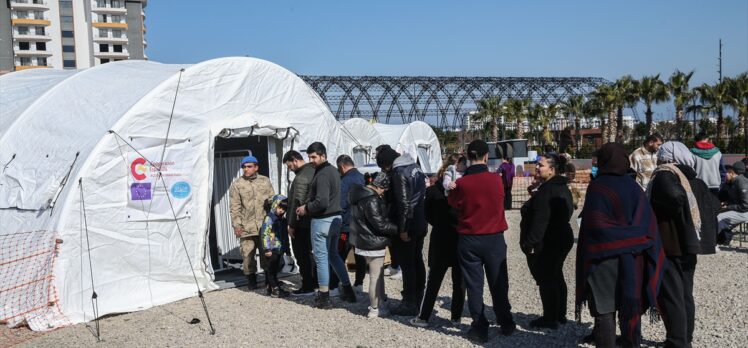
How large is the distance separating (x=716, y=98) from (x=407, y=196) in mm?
35450

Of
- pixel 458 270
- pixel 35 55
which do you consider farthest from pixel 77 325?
pixel 35 55

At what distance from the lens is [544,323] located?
6.66 metres

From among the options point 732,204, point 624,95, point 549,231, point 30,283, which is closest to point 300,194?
→ point 549,231

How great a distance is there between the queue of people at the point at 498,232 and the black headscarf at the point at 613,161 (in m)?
0.01

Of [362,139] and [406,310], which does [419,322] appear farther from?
[362,139]

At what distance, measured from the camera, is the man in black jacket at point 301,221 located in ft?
27.1

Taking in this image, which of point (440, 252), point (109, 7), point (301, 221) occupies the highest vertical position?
point (109, 7)

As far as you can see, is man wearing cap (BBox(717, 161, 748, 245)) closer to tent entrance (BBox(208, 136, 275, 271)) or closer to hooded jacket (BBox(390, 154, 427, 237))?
hooded jacket (BBox(390, 154, 427, 237))

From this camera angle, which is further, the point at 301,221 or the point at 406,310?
the point at 301,221

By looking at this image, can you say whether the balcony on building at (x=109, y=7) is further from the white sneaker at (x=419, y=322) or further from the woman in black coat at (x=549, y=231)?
the woman in black coat at (x=549, y=231)

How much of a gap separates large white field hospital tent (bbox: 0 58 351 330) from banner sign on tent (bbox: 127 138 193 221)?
1 cm

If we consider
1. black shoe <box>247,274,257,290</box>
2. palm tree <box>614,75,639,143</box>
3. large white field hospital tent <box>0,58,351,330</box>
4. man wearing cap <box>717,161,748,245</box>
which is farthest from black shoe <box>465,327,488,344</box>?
palm tree <box>614,75,639,143</box>

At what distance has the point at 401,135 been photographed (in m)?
26.4

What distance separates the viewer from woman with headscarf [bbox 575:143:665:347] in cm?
492
